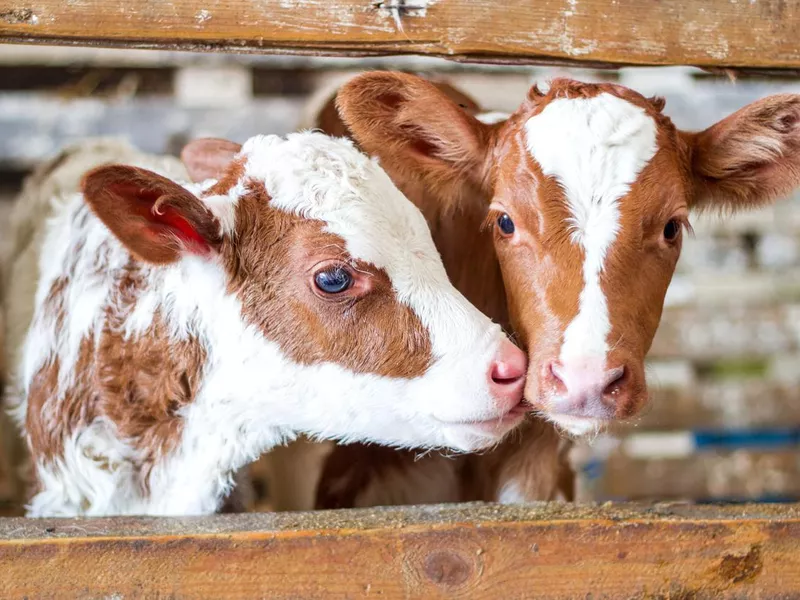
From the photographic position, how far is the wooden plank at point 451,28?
2016 millimetres

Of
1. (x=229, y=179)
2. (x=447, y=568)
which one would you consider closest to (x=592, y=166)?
(x=229, y=179)

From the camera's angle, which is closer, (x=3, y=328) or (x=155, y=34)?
(x=155, y=34)

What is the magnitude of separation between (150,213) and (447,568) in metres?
1.00

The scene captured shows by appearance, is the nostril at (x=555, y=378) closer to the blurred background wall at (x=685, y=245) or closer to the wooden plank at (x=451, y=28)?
the wooden plank at (x=451, y=28)

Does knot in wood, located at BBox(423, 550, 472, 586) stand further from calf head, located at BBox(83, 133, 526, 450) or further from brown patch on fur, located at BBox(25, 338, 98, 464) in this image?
brown patch on fur, located at BBox(25, 338, 98, 464)

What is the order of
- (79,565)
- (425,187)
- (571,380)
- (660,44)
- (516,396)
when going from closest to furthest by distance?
1. (79,565)
2. (571,380)
3. (516,396)
4. (660,44)
5. (425,187)

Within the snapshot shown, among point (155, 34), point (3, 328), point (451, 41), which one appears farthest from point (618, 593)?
point (3, 328)

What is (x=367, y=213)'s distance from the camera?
6.77 feet

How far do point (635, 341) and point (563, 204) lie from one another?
1.16ft

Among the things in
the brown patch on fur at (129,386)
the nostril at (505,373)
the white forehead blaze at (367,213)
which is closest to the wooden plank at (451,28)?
the white forehead blaze at (367,213)

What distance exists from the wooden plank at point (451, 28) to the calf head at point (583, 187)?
14 centimetres

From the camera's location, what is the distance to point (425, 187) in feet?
8.29

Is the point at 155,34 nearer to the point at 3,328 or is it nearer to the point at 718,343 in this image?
the point at 3,328

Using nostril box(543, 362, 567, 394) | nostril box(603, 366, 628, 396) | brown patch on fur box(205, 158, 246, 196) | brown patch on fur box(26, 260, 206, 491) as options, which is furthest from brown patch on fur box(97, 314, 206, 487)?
nostril box(603, 366, 628, 396)
